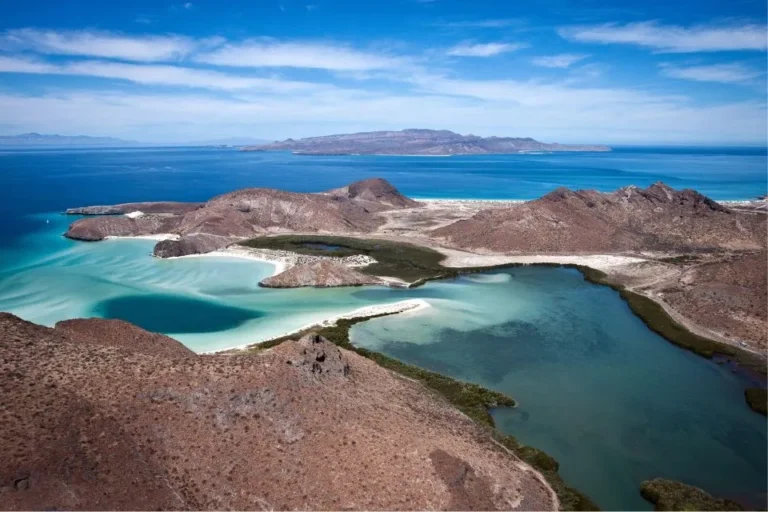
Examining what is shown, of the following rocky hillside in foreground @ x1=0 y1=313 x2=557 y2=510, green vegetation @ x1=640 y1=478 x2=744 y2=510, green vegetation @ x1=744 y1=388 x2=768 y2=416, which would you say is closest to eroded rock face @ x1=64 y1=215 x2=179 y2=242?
rocky hillside in foreground @ x1=0 y1=313 x2=557 y2=510

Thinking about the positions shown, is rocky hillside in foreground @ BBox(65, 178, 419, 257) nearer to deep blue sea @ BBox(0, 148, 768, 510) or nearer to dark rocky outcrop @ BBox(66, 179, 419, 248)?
dark rocky outcrop @ BBox(66, 179, 419, 248)

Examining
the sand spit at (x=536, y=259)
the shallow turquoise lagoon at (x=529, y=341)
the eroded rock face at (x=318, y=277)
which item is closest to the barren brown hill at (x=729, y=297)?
the shallow turquoise lagoon at (x=529, y=341)

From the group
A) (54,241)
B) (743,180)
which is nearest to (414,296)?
(54,241)

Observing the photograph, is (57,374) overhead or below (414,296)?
overhead

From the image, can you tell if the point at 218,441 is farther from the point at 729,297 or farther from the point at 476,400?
the point at 729,297

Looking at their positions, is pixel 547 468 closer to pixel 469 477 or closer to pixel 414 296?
pixel 469 477

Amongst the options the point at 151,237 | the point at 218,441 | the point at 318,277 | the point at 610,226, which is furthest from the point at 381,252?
the point at 218,441
